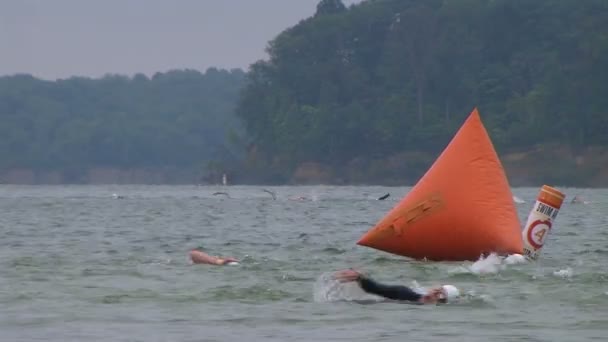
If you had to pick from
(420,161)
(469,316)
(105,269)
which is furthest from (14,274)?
(420,161)

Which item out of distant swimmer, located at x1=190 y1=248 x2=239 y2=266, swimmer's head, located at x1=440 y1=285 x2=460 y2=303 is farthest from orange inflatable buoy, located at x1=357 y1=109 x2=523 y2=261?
swimmer's head, located at x1=440 y1=285 x2=460 y2=303

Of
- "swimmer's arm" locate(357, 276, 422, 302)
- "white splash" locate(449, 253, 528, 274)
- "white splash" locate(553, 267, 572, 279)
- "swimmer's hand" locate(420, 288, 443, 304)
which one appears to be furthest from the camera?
"white splash" locate(449, 253, 528, 274)

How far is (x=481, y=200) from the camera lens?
22938 millimetres

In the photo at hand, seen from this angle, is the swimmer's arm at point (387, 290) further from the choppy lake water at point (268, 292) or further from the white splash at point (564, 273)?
→ the white splash at point (564, 273)

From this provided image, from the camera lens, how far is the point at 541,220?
76.2 ft

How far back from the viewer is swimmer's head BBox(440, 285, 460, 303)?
1758 centimetres

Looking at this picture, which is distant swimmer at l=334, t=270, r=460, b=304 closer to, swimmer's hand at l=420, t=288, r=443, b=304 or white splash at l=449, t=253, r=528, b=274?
swimmer's hand at l=420, t=288, r=443, b=304

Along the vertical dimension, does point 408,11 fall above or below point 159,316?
above

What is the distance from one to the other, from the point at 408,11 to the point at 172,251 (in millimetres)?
112583

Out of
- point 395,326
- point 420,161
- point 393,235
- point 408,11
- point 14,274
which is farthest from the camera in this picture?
point 408,11

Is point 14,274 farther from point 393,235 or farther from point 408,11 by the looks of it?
point 408,11

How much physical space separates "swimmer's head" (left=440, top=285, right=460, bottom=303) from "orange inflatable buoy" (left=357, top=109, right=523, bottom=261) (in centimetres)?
474

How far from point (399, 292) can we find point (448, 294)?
519 millimetres

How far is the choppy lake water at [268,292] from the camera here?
1562 cm
